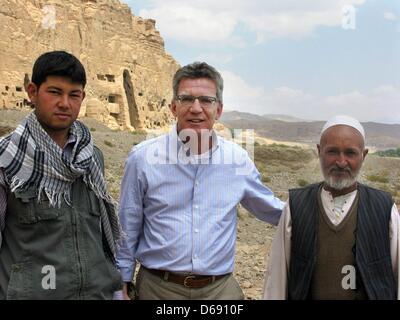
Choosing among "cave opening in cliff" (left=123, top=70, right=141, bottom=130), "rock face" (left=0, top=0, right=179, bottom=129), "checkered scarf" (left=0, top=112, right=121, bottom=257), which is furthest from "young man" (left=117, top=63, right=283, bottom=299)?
"cave opening in cliff" (left=123, top=70, right=141, bottom=130)

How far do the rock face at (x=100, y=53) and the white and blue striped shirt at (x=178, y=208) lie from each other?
2313 centimetres

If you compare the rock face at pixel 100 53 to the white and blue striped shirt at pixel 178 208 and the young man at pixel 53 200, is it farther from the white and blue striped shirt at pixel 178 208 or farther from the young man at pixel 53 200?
the young man at pixel 53 200

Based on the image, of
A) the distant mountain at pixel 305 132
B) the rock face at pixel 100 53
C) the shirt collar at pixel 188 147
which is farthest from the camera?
the distant mountain at pixel 305 132

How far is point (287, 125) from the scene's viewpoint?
328 ft

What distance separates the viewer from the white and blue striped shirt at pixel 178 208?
2881mm

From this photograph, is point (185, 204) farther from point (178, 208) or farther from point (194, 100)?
point (194, 100)

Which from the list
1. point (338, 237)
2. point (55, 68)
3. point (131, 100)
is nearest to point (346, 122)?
point (338, 237)

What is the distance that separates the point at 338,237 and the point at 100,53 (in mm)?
31913

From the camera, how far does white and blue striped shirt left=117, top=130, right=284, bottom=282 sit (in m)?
2.88

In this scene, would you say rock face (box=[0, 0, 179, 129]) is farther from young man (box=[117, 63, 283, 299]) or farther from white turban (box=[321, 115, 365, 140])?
white turban (box=[321, 115, 365, 140])

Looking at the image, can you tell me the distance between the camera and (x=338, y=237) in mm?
2568

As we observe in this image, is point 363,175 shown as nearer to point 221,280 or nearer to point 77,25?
point 221,280

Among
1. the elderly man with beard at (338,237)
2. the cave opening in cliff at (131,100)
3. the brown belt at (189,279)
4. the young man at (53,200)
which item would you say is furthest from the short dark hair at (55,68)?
the cave opening in cliff at (131,100)
